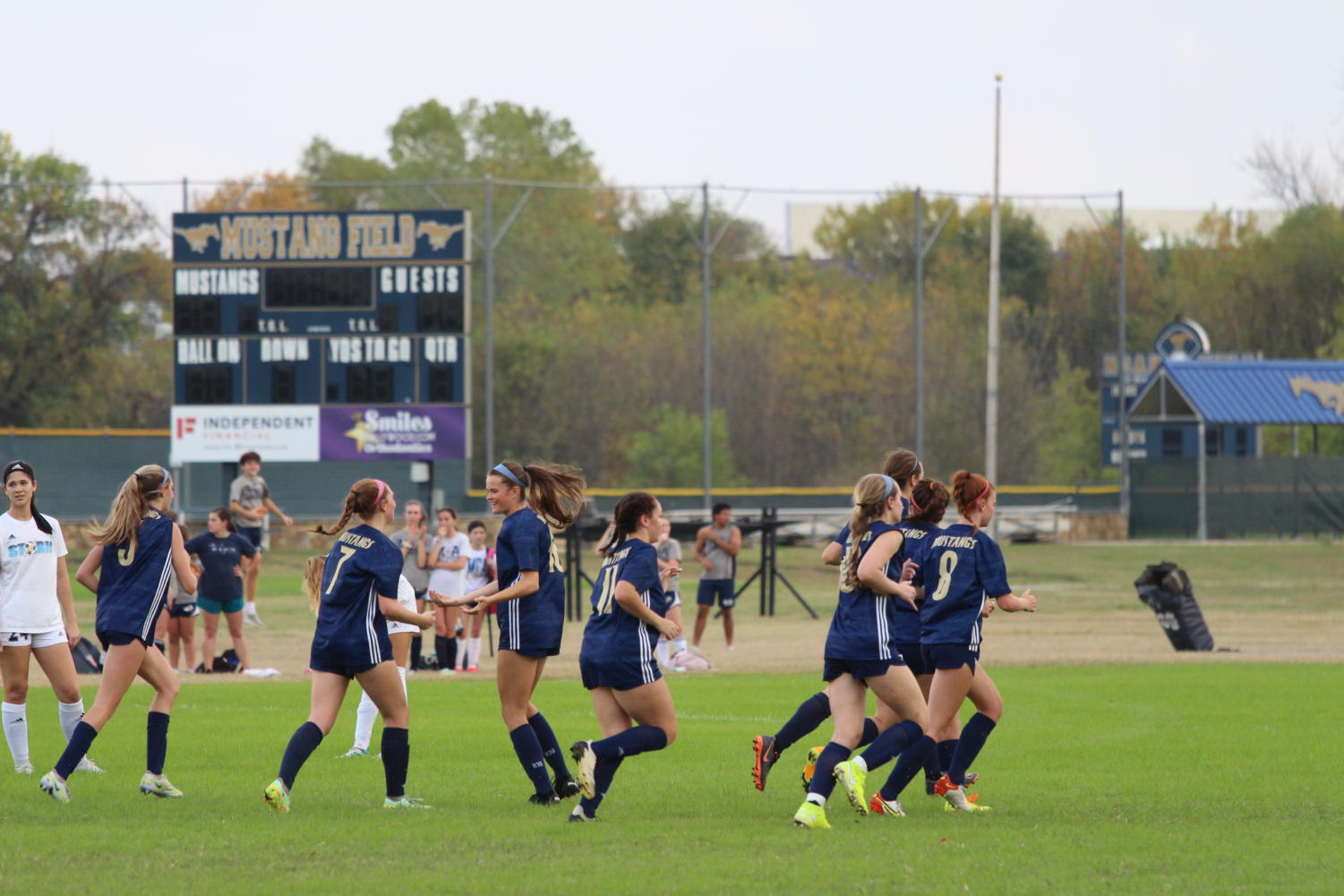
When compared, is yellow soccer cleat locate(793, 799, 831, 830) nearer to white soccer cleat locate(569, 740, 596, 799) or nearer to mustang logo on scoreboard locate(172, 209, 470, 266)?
white soccer cleat locate(569, 740, 596, 799)

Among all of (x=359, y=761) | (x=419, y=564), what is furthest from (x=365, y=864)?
(x=419, y=564)

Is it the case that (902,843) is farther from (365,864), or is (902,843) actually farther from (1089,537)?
(1089,537)

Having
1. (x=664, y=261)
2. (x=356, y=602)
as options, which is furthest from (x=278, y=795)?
(x=664, y=261)

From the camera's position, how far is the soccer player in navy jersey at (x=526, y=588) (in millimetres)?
8344

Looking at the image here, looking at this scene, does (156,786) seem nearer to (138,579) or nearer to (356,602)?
(138,579)

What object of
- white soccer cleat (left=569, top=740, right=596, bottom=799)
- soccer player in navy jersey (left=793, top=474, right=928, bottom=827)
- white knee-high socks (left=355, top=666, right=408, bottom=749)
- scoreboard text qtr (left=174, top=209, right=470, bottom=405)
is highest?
scoreboard text qtr (left=174, top=209, right=470, bottom=405)

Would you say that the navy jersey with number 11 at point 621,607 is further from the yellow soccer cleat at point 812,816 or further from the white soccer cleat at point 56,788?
the white soccer cleat at point 56,788

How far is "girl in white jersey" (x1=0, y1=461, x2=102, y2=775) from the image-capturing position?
9.34 m

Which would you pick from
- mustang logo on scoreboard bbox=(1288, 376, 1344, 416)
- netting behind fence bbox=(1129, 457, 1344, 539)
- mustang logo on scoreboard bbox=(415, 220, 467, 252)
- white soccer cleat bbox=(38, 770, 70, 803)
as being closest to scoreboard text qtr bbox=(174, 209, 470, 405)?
mustang logo on scoreboard bbox=(415, 220, 467, 252)

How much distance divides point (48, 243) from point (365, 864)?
158 feet

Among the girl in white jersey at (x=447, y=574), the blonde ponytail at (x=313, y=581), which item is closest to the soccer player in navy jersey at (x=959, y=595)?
the blonde ponytail at (x=313, y=581)

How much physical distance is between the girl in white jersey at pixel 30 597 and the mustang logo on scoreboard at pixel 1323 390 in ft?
132

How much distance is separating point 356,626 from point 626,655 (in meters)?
1.37

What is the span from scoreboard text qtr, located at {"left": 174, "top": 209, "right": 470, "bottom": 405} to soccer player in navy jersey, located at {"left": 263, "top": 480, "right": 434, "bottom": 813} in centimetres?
2453
